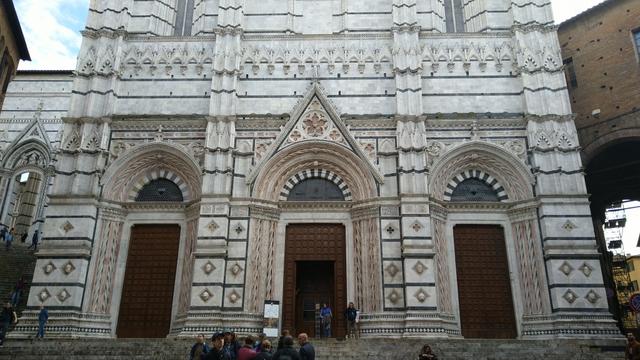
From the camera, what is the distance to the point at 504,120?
714 inches

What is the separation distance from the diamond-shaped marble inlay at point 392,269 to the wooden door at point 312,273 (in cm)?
149

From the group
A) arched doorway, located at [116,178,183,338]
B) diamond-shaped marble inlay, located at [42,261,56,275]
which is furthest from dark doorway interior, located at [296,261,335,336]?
diamond-shaped marble inlay, located at [42,261,56,275]

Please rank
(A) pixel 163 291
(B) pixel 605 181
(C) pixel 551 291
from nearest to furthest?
1. (C) pixel 551 291
2. (A) pixel 163 291
3. (B) pixel 605 181

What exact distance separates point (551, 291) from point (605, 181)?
32.5 ft

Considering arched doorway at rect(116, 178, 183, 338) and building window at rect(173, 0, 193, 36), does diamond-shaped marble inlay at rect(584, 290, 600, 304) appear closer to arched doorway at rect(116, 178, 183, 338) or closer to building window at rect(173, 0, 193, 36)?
arched doorway at rect(116, 178, 183, 338)

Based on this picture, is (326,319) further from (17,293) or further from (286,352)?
(17,293)

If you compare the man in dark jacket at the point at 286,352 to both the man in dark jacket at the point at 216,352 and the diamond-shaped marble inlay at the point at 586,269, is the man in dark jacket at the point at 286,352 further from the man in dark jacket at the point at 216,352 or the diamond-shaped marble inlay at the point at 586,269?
the diamond-shaped marble inlay at the point at 586,269

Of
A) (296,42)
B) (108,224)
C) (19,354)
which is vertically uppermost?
(296,42)

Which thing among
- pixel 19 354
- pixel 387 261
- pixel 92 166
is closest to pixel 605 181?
pixel 387 261

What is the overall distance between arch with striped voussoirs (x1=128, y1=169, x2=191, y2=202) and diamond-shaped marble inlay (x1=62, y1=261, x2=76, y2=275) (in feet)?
9.35

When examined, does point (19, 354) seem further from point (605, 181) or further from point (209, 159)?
point (605, 181)

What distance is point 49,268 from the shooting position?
645 inches

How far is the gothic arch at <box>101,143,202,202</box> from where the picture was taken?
17812 mm

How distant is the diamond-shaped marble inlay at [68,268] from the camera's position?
16342mm
